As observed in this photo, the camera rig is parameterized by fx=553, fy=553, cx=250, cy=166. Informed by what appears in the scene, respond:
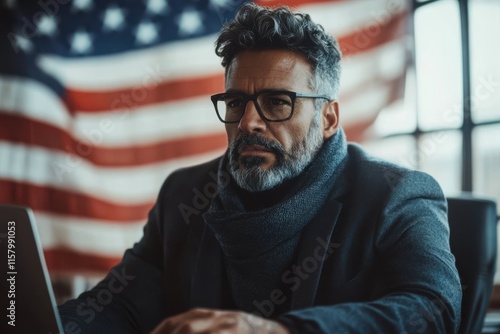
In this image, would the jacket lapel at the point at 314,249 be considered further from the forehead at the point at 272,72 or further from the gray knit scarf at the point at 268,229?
the forehead at the point at 272,72

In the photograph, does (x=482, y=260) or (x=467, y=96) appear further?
(x=467, y=96)

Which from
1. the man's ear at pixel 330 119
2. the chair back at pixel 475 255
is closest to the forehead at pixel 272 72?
the man's ear at pixel 330 119

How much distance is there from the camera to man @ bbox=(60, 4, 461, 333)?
117cm

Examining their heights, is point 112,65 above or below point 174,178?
above

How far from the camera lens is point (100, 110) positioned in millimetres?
2523

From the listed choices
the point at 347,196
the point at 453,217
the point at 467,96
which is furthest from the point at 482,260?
the point at 467,96

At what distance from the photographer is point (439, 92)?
217 cm

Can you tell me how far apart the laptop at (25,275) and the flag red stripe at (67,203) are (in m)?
A: 1.67

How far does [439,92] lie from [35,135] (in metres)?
1.74

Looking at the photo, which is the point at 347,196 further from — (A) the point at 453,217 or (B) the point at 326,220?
(A) the point at 453,217

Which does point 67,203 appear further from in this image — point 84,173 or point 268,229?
point 268,229

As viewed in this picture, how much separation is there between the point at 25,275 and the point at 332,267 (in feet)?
2.09

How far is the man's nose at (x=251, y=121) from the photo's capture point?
127 cm

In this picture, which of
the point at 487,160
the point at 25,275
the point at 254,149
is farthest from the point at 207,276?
the point at 487,160
